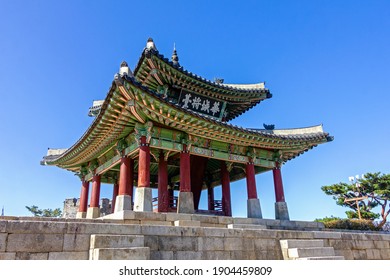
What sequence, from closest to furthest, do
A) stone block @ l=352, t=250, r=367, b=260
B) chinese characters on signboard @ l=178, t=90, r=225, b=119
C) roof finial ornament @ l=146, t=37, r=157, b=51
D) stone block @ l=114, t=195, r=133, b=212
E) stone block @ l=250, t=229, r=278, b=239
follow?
stone block @ l=250, t=229, r=278, b=239 < stone block @ l=352, t=250, r=367, b=260 < stone block @ l=114, t=195, r=133, b=212 < roof finial ornament @ l=146, t=37, r=157, b=51 < chinese characters on signboard @ l=178, t=90, r=225, b=119

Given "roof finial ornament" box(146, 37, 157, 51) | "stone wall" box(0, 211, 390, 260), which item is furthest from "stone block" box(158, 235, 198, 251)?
"roof finial ornament" box(146, 37, 157, 51)

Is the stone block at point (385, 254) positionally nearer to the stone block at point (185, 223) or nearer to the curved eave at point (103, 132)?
the stone block at point (185, 223)

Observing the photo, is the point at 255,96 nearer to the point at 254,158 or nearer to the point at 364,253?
the point at 254,158

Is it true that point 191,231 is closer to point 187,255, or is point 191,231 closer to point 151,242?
point 187,255

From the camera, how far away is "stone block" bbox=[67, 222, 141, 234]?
231 inches

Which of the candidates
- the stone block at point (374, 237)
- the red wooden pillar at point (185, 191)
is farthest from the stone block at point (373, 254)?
the red wooden pillar at point (185, 191)

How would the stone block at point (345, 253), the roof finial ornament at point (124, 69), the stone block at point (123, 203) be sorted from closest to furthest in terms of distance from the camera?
the stone block at point (345, 253)
the roof finial ornament at point (124, 69)
the stone block at point (123, 203)

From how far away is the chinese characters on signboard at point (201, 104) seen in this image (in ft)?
57.2

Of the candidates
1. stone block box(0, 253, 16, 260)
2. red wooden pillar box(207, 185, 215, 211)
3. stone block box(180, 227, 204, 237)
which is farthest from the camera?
red wooden pillar box(207, 185, 215, 211)

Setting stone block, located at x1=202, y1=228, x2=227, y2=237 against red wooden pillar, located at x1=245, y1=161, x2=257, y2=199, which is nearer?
stone block, located at x1=202, y1=228, x2=227, y2=237

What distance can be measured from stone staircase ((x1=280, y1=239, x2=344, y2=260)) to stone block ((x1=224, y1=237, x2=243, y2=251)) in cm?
155

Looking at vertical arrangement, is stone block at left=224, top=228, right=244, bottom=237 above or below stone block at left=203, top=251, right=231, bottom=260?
above

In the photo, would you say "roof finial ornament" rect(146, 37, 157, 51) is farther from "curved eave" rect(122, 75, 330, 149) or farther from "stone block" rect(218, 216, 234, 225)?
"stone block" rect(218, 216, 234, 225)

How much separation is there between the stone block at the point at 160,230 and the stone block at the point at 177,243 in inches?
3.7
